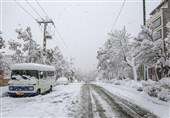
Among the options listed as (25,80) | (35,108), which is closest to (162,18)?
(25,80)

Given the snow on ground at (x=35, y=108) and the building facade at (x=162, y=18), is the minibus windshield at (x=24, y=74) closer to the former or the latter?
the snow on ground at (x=35, y=108)

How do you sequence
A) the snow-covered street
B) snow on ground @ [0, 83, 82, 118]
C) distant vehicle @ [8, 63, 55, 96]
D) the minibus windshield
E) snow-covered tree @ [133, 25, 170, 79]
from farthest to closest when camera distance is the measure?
snow-covered tree @ [133, 25, 170, 79] < the minibus windshield < distant vehicle @ [8, 63, 55, 96] < the snow-covered street < snow on ground @ [0, 83, 82, 118]

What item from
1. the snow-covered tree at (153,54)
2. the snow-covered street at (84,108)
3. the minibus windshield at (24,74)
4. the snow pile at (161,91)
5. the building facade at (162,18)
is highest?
the building facade at (162,18)

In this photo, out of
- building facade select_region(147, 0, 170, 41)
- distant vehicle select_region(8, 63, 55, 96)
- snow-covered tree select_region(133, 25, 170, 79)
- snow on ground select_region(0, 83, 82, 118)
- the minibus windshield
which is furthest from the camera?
building facade select_region(147, 0, 170, 41)

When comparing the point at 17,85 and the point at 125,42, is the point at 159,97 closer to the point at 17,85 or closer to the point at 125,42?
the point at 17,85

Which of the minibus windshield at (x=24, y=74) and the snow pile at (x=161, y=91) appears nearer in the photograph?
the snow pile at (x=161, y=91)

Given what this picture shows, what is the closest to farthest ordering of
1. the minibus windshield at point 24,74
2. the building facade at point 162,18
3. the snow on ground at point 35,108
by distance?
the snow on ground at point 35,108 → the minibus windshield at point 24,74 → the building facade at point 162,18

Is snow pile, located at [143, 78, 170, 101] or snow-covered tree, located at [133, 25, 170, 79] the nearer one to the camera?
snow pile, located at [143, 78, 170, 101]

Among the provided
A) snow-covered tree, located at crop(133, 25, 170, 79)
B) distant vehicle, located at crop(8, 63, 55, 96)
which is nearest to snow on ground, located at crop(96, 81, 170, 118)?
snow-covered tree, located at crop(133, 25, 170, 79)

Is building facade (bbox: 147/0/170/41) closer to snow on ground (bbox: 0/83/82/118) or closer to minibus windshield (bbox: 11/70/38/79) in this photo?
minibus windshield (bbox: 11/70/38/79)

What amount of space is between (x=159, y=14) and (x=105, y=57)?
22798 millimetres

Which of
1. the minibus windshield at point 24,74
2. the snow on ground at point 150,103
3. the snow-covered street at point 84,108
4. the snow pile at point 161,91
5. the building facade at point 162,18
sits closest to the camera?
the snow-covered street at point 84,108

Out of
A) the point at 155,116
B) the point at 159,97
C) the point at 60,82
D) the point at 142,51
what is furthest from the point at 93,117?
the point at 60,82

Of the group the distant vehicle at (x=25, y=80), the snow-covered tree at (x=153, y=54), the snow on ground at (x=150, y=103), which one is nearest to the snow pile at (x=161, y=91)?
the snow on ground at (x=150, y=103)
